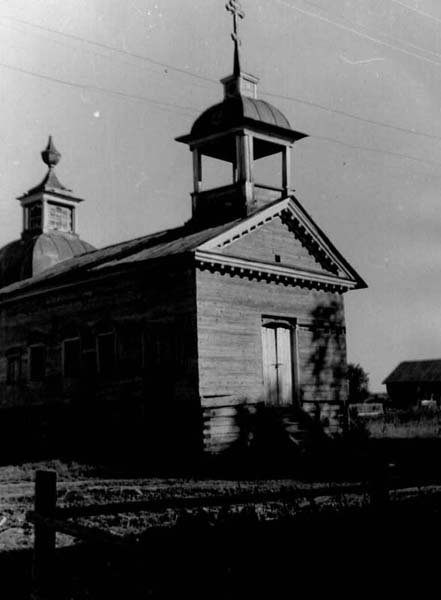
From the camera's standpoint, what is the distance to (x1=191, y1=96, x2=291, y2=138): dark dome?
21.8 m

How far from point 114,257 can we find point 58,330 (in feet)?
10.7

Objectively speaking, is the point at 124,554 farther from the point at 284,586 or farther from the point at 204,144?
the point at 204,144

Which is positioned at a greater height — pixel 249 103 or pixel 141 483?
pixel 249 103

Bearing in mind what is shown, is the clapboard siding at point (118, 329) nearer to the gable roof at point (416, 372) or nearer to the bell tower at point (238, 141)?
the bell tower at point (238, 141)

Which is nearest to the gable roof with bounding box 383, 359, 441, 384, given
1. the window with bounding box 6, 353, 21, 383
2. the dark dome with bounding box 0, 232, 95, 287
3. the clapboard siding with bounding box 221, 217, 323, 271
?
the dark dome with bounding box 0, 232, 95, 287

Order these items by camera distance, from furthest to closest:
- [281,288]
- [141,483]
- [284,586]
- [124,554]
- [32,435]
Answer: [32,435] → [281,288] → [141,483] → [284,586] → [124,554]

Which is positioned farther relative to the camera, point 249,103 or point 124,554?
point 249,103

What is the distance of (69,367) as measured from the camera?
23.9 meters

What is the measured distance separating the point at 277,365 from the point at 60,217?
68.0 feet

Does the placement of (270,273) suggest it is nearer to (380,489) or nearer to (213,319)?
(213,319)

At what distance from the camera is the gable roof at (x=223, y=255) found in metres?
19.6

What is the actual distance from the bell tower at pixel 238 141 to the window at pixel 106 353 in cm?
455

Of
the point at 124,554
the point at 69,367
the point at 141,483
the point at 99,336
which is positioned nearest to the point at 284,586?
the point at 124,554

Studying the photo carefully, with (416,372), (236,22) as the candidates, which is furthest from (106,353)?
(416,372)
